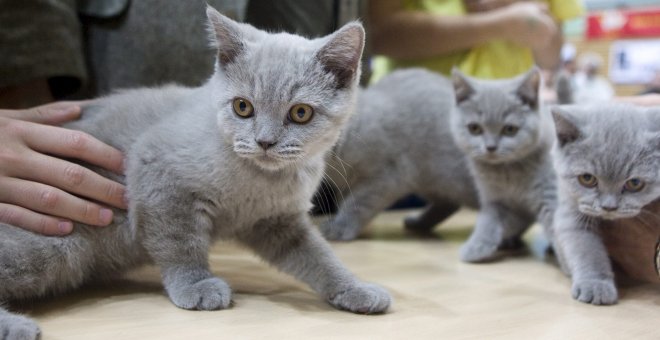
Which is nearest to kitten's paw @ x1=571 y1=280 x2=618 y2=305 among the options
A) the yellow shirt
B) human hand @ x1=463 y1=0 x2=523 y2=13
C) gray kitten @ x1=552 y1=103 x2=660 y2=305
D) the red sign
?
gray kitten @ x1=552 y1=103 x2=660 y2=305

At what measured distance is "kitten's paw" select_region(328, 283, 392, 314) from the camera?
1144mm

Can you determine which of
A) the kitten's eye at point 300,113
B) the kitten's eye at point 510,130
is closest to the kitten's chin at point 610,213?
the kitten's eye at point 510,130

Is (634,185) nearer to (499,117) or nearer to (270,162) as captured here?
(499,117)

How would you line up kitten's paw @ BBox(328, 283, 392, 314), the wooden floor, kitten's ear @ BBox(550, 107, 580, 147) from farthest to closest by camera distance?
kitten's ear @ BBox(550, 107, 580, 147) < kitten's paw @ BBox(328, 283, 392, 314) < the wooden floor

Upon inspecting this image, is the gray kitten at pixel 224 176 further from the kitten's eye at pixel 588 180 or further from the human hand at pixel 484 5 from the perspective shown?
the human hand at pixel 484 5

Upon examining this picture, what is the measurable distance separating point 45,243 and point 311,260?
49 cm

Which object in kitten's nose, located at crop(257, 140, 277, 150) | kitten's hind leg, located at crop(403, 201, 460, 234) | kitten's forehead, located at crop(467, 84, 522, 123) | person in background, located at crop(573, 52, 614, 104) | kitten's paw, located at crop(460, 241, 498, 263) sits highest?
kitten's nose, located at crop(257, 140, 277, 150)

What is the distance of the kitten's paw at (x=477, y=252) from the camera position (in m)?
1.63

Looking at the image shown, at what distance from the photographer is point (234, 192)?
1163mm

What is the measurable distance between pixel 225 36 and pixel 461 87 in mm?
867

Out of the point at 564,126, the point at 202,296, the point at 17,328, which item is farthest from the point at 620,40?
the point at 17,328

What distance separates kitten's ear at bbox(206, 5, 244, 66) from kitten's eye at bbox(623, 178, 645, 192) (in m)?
0.84

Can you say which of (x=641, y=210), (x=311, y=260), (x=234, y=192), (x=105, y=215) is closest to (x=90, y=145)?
(x=105, y=215)

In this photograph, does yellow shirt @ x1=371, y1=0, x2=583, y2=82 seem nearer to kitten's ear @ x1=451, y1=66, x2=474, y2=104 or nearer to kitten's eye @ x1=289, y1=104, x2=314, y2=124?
kitten's ear @ x1=451, y1=66, x2=474, y2=104
